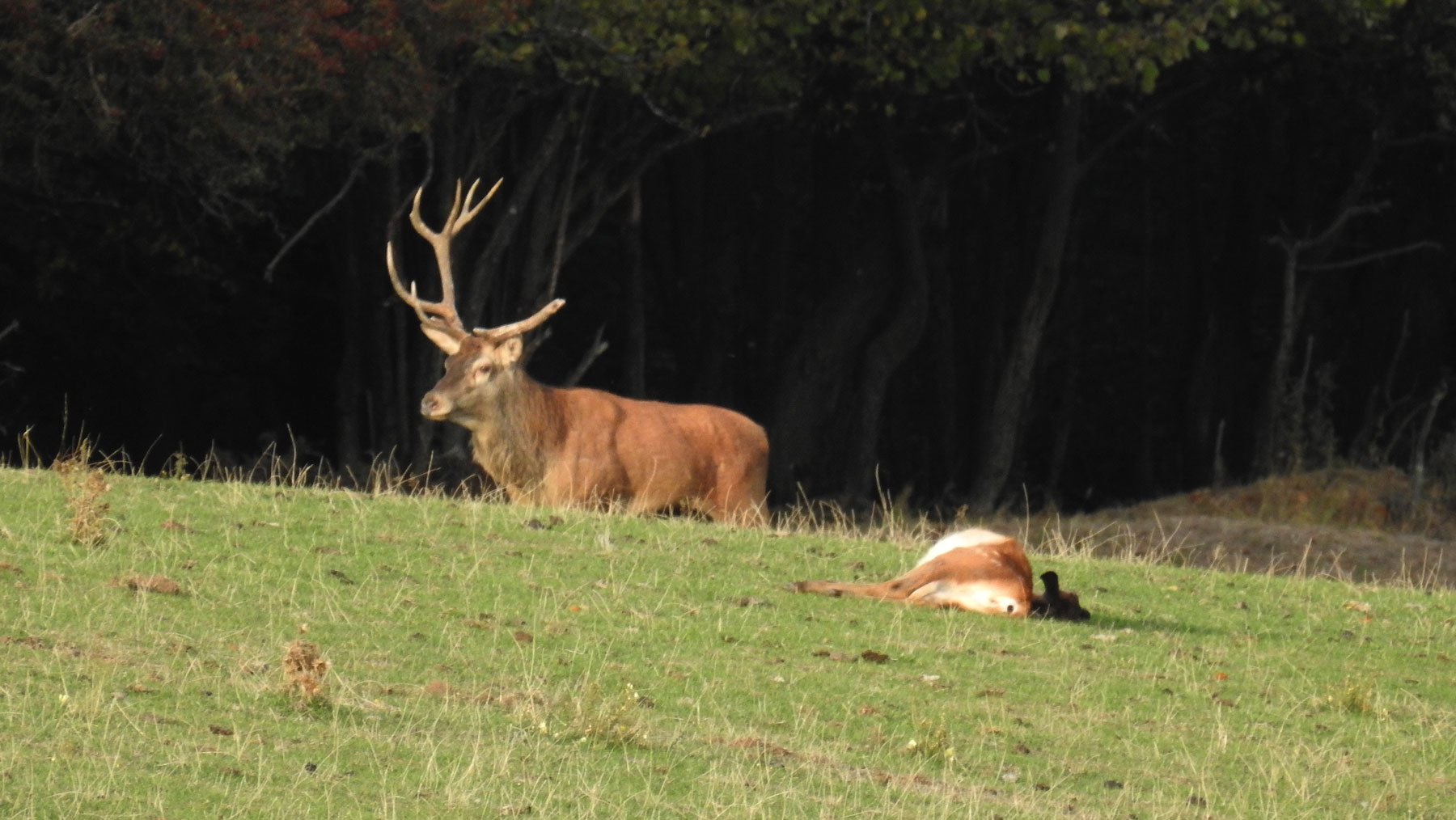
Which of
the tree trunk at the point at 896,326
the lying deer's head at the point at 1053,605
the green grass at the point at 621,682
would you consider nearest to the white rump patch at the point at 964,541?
the lying deer's head at the point at 1053,605

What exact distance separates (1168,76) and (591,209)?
5.65m

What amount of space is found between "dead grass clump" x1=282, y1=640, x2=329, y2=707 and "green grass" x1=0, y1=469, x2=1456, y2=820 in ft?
0.13

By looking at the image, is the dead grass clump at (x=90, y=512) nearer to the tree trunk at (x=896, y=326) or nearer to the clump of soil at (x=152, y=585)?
the clump of soil at (x=152, y=585)

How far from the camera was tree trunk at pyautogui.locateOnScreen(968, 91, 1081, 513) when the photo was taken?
21297mm

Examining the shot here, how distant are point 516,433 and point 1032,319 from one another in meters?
9.08

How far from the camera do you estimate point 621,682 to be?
26.0 ft

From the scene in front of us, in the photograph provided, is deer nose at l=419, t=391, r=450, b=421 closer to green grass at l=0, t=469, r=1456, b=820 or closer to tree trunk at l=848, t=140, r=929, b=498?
green grass at l=0, t=469, r=1456, b=820

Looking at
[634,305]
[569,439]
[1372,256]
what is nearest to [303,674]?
[569,439]

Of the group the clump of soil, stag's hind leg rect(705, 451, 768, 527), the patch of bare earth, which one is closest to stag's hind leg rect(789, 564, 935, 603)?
the clump of soil

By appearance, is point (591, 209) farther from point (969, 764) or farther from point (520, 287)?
point (969, 764)

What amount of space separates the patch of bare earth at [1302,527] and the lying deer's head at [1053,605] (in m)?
5.51

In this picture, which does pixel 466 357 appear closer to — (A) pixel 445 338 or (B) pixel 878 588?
(A) pixel 445 338

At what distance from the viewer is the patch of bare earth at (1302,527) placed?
16703 millimetres

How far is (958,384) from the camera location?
2784 centimetres
